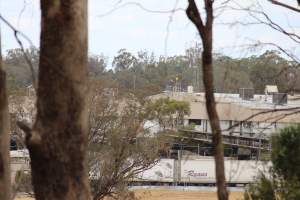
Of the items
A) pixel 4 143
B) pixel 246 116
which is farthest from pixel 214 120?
pixel 246 116

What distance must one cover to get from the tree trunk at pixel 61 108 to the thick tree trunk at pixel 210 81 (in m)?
0.42

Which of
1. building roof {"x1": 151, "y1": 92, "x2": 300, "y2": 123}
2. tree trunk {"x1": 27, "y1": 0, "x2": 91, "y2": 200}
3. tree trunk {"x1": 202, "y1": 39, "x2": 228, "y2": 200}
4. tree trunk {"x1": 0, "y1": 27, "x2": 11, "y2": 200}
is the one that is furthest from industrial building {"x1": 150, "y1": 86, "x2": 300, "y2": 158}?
tree trunk {"x1": 0, "y1": 27, "x2": 11, "y2": 200}

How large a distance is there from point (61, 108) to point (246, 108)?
882 centimetres

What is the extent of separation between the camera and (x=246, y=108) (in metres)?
10.6

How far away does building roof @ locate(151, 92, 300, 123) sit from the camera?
8.74 feet

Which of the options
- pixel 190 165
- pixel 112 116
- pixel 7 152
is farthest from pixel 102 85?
pixel 7 152

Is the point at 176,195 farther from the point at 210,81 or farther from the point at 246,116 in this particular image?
the point at 210,81

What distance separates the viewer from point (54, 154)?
80.8 inches

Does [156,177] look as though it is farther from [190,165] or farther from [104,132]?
[104,132]

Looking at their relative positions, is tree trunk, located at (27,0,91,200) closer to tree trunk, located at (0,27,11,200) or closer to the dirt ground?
tree trunk, located at (0,27,11,200)

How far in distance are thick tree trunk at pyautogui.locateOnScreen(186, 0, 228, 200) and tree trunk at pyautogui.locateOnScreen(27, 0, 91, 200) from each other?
415 millimetres

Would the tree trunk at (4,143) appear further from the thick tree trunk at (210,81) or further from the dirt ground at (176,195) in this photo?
the dirt ground at (176,195)

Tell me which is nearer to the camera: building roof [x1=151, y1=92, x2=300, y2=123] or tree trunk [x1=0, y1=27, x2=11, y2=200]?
tree trunk [x1=0, y1=27, x2=11, y2=200]

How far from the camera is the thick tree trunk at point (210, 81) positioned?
6.55 feet
